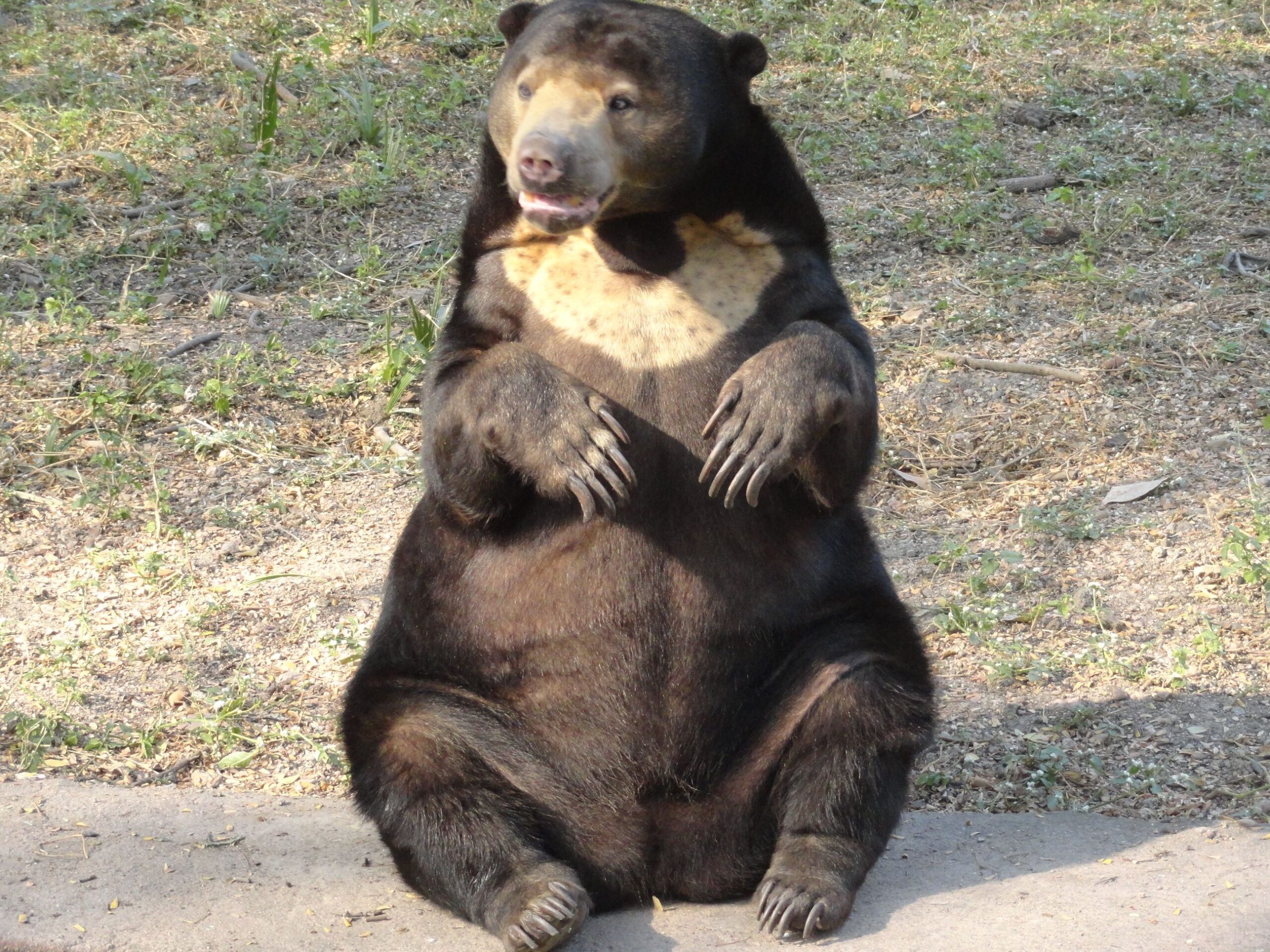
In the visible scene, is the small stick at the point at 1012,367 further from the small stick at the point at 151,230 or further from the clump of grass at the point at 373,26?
the clump of grass at the point at 373,26

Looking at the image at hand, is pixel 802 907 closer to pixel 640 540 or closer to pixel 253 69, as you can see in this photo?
pixel 640 540

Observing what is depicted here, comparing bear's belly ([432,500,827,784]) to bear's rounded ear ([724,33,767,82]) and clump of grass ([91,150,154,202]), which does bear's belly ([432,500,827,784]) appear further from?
clump of grass ([91,150,154,202])

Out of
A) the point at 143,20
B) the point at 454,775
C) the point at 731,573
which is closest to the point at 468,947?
the point at 454,775

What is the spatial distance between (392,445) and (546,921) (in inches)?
125

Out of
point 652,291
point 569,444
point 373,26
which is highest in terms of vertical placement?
point 652,291

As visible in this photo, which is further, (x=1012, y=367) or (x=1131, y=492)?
(x=1012, y=367)

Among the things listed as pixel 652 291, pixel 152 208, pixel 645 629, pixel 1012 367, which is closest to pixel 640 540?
pixel 645 629

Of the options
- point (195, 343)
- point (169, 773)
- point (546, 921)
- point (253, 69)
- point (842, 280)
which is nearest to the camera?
point (546, 921)

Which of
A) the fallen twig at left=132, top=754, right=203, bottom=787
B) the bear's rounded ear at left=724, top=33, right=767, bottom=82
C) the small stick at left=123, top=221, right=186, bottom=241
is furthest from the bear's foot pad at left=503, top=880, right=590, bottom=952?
the small stick at left=123, top=221, right=186, bottom=241

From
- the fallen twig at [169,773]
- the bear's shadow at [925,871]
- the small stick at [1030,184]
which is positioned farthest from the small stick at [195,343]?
the bear's shadow at [925,871]

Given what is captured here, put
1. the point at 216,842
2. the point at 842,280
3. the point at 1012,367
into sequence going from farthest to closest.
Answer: the point at 842,280 → the point at 1012,367 → the point at 216,842

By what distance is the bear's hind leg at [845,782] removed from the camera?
3.19 m

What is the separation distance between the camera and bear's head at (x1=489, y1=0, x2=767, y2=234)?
3.30m

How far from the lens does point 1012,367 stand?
20.4ft
